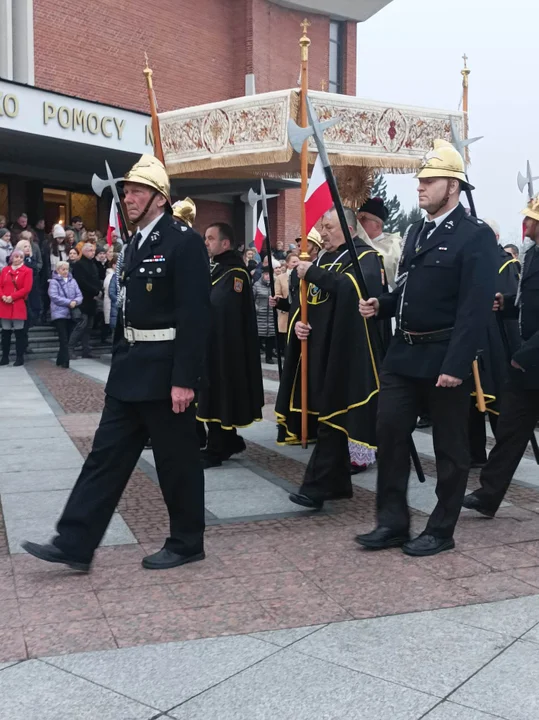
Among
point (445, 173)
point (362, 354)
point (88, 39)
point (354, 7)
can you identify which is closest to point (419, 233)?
A: point (445, 173)

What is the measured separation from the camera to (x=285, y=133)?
668cm

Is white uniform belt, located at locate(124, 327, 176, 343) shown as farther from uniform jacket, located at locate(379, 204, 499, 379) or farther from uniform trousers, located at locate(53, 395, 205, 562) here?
uniform jacket, located at locate(379, 204, 499, 379)

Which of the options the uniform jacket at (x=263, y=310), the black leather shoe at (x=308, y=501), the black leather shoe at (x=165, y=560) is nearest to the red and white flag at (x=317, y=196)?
the black leather shoe at (x=308, y=501)

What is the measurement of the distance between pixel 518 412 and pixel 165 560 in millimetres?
2201

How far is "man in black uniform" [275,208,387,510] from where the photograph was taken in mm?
5332

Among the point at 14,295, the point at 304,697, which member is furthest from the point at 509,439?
the point at 14,295

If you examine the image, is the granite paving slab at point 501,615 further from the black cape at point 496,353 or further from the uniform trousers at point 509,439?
the black cape at point 496,353

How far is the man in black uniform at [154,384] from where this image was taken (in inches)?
163

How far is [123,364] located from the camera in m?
4.25

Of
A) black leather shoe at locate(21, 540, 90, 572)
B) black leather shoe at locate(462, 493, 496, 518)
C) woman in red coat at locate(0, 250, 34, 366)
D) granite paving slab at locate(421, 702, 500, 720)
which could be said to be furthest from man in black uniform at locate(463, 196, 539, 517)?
woman in red coat at locate(0, 250, 34, 366)

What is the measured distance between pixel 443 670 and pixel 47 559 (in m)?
1.95

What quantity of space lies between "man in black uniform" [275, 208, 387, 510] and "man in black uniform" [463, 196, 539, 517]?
732mm

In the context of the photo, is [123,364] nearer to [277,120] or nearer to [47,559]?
[47,559]

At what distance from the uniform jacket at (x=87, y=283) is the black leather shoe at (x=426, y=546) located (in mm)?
11358
